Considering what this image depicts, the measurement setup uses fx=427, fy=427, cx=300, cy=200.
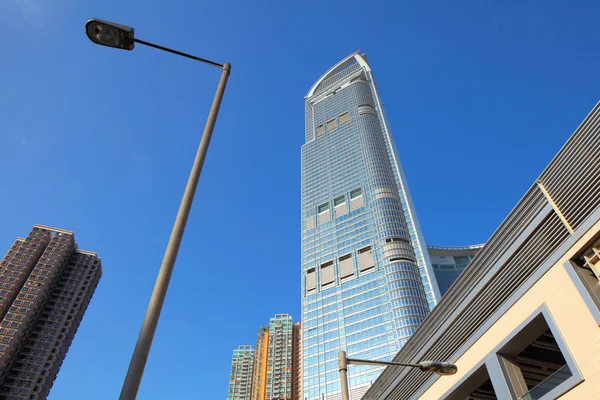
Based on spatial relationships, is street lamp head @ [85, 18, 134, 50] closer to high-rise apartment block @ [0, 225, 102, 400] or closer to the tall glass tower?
the tall glass tower

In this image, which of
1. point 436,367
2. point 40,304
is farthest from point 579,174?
point 40,304

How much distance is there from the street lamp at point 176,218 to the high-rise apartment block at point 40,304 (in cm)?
10267

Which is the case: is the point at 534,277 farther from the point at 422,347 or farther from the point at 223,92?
the point at 223,92

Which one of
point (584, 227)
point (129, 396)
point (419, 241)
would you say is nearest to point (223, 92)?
point (129, 396)

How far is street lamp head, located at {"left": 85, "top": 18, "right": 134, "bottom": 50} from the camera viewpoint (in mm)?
6543

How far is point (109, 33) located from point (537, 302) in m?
17.4

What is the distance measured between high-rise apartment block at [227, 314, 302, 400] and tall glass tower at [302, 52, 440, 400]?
13.9 metres

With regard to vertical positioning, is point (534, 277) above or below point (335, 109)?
A: below

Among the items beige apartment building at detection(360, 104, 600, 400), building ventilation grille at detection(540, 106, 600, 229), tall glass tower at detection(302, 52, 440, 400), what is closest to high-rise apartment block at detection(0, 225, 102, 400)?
tall glass tower at detection(302, 52, 440, 400)

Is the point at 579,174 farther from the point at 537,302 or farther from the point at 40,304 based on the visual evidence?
the point at 40,304

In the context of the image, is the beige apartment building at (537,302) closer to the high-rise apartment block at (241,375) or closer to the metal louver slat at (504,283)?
the metal louver slat at (504,283)

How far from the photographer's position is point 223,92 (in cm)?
811

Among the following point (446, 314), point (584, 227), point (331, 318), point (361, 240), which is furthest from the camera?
point (361, 240)

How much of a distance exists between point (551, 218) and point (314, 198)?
433ft
